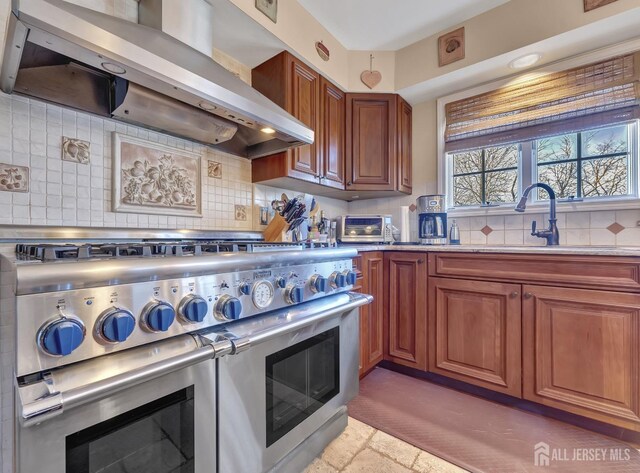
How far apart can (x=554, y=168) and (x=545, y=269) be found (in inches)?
40.7

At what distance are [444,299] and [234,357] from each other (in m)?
1.36

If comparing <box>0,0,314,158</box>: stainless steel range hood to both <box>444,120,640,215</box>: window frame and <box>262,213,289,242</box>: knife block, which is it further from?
<box>444,120,640,215</box>: window frame

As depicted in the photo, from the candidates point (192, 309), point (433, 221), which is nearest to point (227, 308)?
point (192, 309)

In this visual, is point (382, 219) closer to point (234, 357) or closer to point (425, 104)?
point (425, 104)

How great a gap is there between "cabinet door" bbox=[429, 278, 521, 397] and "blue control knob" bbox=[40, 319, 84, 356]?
5.56 feet

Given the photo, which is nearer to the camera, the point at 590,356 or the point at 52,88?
the point at 52,88

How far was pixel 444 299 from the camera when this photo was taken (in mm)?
1739

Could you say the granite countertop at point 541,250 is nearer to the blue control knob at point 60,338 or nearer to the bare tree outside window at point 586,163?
the bare tree outside window at point 586,163

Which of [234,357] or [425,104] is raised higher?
[425,104]

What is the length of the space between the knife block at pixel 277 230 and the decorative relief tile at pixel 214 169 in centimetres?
41

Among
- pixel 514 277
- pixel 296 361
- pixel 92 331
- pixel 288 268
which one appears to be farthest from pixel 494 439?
pixel 92 331

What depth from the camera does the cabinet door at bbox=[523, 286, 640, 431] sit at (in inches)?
50.0

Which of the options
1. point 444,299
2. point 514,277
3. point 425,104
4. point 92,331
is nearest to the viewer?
point 92,331

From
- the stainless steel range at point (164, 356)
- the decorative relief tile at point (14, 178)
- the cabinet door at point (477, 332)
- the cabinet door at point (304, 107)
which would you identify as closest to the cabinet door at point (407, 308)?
the cabinet door at point (477, 332)
